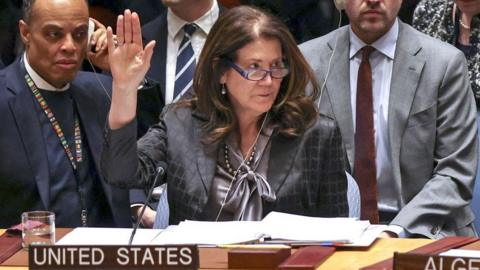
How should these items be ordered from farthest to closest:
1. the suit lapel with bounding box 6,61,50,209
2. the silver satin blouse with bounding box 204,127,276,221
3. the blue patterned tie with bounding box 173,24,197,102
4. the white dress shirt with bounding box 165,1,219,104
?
the white dress shirt with bounding box 165,1,219,104, the blue patterned tie with bounding box 173,24,197,102, the suit lapel with bounding box 6,61,50,209, the silver satin blouse with bounding box 204,127,276,221

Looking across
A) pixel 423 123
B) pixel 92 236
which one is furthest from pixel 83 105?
pixel 423 123

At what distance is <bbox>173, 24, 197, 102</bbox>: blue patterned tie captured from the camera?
4961mm

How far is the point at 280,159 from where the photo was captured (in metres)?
3.69

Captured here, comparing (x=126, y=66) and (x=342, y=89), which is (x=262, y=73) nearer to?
(x=126, y=66)

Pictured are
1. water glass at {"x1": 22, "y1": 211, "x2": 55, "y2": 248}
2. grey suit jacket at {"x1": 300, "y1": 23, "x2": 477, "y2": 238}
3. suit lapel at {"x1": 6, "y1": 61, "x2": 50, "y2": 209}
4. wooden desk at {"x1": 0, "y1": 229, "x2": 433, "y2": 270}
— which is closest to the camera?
wooden desk at {"x1": 0, "y1": 229, "x2": 433, "y2": 270}

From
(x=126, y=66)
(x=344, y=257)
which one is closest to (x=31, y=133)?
(x=126, y=66)

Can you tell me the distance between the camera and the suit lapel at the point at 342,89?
14.1ft

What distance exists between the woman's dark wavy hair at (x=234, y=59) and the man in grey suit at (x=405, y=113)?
59 centimetres

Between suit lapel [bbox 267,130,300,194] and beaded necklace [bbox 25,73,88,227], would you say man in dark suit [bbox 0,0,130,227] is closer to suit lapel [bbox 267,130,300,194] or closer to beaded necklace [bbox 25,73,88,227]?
beaded necklace [bbox 25,73,88,227]

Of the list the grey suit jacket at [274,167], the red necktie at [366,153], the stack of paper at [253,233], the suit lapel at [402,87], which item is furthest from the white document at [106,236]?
the suit lapel at [402,87]

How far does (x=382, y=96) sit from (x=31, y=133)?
133 centimetres

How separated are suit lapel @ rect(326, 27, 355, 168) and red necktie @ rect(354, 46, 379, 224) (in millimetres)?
30

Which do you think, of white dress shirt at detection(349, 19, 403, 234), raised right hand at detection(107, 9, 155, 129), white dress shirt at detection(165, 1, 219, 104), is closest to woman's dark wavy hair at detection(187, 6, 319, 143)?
raised right hand at detection(107, 9, 155, 129)

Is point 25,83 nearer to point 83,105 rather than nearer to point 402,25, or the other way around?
point 83,105
